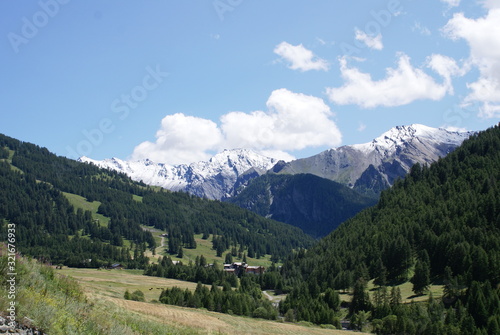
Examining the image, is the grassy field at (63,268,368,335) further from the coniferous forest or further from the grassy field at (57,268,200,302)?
the grassy field at (57,268,200,302)

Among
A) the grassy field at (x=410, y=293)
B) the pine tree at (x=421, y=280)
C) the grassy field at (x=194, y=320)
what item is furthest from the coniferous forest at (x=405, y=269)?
the grassy field at (x=194, y=320)

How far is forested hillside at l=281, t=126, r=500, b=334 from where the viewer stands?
264 ft

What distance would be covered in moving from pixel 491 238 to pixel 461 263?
14.0 meters

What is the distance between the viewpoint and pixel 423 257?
123 metres

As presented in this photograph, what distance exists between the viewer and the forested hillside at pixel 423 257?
80.6 meters

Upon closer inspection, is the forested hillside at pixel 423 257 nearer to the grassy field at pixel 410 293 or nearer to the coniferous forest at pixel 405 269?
the coniferous forest at pixel 405 269

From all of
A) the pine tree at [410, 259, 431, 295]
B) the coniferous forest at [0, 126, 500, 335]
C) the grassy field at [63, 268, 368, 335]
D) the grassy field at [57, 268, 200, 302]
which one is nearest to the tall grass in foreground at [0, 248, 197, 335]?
the grassy field at [63, 268, 368, 335]

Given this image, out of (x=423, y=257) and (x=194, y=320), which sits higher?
(x=423, y=257)

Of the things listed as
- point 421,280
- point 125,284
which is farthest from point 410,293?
point 125,284

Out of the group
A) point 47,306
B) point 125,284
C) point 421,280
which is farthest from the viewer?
point 125,284

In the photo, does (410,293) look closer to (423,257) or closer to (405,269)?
(423,257)

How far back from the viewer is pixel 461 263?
112 m

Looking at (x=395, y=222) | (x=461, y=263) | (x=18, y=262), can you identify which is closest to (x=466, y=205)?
(x=395, y=222)

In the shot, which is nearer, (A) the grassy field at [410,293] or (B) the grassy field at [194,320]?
(B) the grassy field at [194,320]
